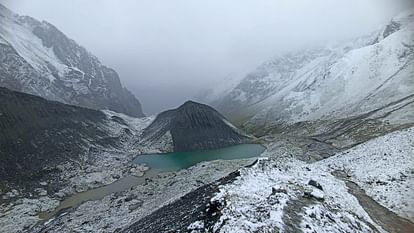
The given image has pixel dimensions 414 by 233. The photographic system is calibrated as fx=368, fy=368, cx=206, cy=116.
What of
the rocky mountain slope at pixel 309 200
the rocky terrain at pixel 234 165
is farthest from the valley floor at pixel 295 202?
the rocky terrain at pixel 234 165

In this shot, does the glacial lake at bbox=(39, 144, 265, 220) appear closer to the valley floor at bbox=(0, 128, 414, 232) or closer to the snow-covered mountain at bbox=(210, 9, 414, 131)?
the valley floor at bbox=(0, 128, 414, 232)

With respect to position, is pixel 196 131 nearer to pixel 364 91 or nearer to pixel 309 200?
pixel 364 91

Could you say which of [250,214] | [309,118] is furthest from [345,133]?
[250,214]

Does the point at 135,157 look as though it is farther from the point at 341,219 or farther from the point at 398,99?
the point at 341,219

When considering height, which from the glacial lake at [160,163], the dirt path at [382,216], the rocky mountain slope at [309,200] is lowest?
the dirt path at [382,216]

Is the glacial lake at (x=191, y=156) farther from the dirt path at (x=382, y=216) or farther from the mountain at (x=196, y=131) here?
the dirt path at (x=382, y=216)

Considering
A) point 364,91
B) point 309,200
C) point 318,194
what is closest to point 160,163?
point 318,194
